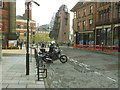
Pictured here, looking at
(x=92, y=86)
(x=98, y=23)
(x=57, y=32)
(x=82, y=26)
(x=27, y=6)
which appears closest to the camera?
(x=92, y=86)

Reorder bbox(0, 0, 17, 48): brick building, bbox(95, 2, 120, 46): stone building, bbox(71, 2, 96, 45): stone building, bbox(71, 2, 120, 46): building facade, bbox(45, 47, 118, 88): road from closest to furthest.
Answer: bbox(45, 47, 118, 88): road, bbox(95, 2, 120, 46): stone building, bbox(71, 2, 120, 46): building facade, bbox(0, 0, 17, 48): brick building, bbox(71, 2, 96, 45): stone building

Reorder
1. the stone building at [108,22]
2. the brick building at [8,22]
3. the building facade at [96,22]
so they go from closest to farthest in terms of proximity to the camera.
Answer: the stone building at [108,22] → the building facade at [96,22] → the brick building at [8,22]

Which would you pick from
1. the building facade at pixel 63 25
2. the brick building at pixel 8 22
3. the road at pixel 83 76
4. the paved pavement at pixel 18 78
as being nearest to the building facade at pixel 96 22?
the brick building at pixel 8 22

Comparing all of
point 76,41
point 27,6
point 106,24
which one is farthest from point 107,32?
point 27,6

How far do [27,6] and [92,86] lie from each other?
16.6ft

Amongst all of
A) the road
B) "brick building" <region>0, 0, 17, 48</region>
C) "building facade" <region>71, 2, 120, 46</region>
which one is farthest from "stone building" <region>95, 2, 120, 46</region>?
the road

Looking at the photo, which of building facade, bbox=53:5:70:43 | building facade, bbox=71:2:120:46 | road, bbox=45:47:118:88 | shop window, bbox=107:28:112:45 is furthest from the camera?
building facade, bbox=53:5:70:43

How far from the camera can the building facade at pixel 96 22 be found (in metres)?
26.7

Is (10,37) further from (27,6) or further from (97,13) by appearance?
(27,6)

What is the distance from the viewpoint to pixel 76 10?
43.2 metres

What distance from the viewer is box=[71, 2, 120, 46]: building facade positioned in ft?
87.6

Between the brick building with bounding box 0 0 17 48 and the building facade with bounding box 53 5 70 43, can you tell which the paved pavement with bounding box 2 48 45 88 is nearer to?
the brick building with bounding box 0 0 17 48

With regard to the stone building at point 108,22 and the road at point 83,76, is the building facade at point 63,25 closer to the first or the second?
the stone building at point 108,22

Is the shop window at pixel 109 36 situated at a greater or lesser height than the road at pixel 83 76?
greater
